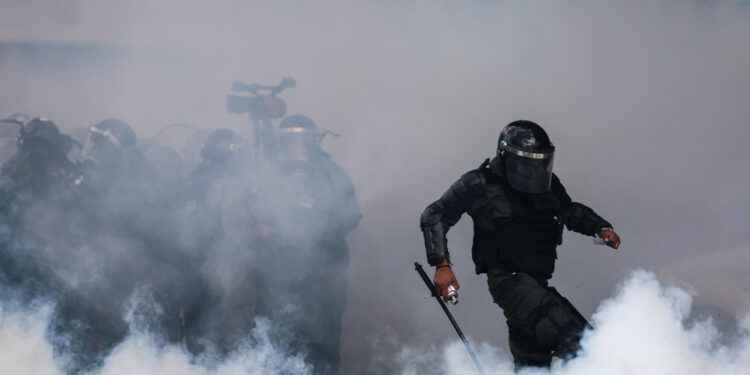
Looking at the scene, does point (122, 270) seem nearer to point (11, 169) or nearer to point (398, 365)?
point (11, 169)

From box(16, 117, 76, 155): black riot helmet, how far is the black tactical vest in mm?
4577

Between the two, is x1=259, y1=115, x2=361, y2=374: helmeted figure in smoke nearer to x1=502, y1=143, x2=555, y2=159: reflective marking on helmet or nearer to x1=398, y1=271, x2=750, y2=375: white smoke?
x1=398, y1=271, x2=750, y2=375: white smoke

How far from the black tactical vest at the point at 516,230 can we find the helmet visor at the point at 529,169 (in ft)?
0.20

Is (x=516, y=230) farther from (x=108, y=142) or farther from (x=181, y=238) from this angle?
(x=108, y=142)

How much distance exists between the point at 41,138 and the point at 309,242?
9.85 ft

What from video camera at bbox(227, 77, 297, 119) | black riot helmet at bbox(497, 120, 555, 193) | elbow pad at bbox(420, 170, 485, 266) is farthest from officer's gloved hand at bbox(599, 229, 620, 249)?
video camera at bbox(227, 77, 297, 119)

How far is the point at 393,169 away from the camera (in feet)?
25.1

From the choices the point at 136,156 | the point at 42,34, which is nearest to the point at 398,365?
the point at 136,156

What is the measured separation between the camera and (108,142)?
6480 millimetres

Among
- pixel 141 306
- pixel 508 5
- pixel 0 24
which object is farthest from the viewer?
pixel 0 24

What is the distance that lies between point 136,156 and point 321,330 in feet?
9.88

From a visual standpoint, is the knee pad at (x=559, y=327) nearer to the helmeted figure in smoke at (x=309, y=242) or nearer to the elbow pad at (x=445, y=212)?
the elbow pad at (x=445, y=212)

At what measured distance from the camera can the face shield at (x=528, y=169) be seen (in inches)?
138

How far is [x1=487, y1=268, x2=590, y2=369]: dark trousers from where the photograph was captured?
124 inches
